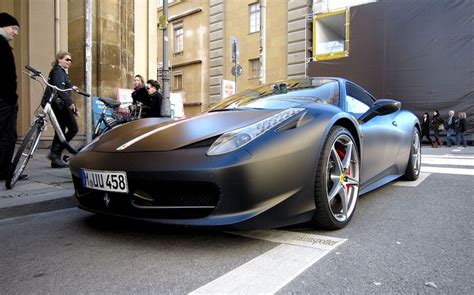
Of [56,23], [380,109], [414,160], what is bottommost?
[414,160]

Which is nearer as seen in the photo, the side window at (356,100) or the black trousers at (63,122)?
the side window at (356,100)

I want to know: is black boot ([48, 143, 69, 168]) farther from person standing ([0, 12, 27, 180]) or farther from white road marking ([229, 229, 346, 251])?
white road marking ([229, 229, 346, 251])

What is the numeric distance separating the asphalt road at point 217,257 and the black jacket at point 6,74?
1577mm

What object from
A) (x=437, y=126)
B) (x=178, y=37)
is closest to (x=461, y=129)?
(x=437, y=126)

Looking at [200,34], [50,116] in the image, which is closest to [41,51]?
[50,116]

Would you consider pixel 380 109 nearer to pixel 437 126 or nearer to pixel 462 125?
pixel 462 125

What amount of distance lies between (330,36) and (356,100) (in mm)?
16801

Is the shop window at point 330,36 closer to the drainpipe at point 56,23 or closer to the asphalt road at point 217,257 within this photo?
the drainpipe at point 56,23

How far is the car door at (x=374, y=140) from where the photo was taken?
3391 mm

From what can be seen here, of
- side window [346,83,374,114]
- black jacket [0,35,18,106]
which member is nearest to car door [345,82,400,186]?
side window [346,83,374,114]

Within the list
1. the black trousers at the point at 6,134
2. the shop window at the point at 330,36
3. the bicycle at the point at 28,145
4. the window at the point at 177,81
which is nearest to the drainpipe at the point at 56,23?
the bicycle at the point at 28,145

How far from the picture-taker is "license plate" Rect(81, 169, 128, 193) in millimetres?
2436

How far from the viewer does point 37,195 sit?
12.4 ft

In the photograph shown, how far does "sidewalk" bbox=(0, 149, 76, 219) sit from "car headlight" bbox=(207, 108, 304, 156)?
2044 mm
